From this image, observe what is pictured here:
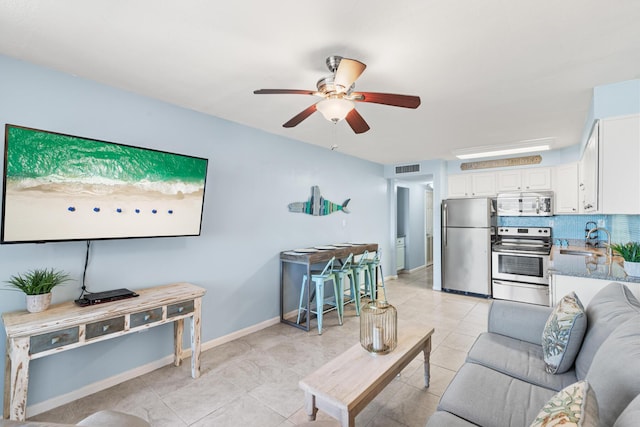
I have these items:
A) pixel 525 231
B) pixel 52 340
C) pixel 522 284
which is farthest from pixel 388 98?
pixel 525 231

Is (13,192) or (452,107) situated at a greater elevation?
(452,107)

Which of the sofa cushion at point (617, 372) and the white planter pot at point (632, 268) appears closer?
the sofa cushion at point (617, 372)

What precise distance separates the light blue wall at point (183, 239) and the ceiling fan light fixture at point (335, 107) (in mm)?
1647

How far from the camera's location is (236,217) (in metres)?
3.43

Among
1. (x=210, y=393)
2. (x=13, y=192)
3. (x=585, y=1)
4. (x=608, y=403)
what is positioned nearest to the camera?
(x=608, y=403)

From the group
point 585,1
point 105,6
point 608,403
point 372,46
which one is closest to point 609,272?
point 608,403

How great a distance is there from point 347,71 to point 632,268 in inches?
99.8

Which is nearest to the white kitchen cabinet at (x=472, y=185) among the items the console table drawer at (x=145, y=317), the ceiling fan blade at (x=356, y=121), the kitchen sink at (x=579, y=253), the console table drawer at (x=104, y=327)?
the kitchen sink at (x=579, y=253)

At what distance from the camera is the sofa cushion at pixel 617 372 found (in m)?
1.02

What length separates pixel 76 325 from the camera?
1.95 meters

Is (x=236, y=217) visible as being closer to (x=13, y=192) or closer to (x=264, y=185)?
(x=264, y=185)

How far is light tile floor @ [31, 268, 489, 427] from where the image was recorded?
209 cm

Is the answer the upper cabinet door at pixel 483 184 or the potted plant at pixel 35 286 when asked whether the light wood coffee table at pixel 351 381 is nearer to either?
the potted plant at pixel 35 286

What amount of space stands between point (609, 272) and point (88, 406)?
13.7 ft
